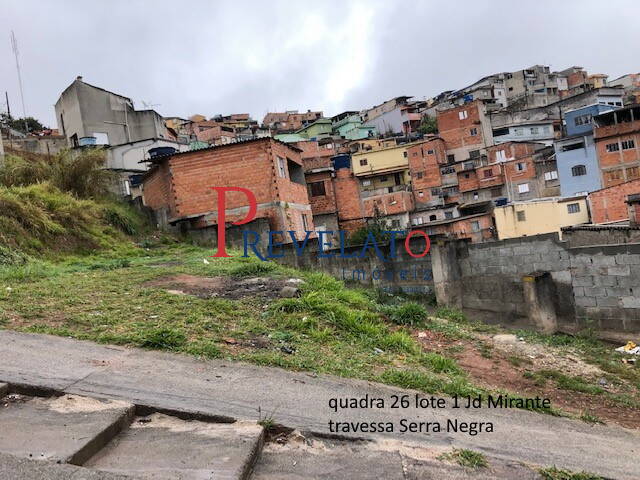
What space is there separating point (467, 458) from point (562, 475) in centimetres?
61

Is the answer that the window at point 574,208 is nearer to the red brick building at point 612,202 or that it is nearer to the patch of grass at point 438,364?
the red brick building at point 612,202

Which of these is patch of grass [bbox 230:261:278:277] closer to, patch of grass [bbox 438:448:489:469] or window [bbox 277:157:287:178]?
patch of grass [bbox 438:448:489:469]

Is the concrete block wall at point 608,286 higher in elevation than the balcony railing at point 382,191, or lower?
lower

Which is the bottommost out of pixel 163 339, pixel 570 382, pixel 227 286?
pixel 570 382

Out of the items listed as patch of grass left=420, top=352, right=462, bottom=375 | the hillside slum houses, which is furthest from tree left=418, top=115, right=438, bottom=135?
patch of grass left=420, top=352, right=462, bottom=375

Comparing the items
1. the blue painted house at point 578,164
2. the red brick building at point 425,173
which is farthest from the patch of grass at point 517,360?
the red brick building at point 425,173

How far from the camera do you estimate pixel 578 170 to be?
116 feet

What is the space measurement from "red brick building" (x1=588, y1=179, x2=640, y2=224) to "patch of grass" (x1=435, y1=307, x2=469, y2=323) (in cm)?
1978

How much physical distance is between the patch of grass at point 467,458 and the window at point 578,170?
125 ft

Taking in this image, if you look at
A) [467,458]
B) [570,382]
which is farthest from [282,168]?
[467,458]

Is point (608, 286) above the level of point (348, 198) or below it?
below

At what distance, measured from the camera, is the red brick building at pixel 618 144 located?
33.1m

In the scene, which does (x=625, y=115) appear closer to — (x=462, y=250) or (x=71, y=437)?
(x=462, y=250)

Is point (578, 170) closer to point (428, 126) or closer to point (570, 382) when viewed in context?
point (428, 126)
